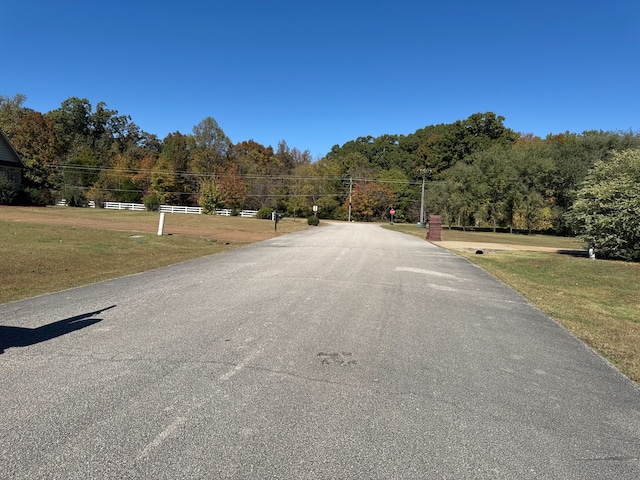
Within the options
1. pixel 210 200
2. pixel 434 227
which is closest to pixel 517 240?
pixel 434 227

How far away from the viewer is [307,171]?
83062 mm

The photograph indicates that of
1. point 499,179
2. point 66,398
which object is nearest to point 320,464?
point 66,398

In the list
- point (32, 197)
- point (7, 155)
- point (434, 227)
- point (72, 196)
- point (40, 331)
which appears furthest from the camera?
point (72, 196)

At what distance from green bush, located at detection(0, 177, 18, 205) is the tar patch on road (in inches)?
1909

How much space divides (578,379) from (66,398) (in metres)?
4.86

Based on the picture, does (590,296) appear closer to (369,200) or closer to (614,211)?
(614,211)

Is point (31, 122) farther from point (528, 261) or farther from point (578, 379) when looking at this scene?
point (578, 379)

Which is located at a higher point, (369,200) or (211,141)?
(211,141)

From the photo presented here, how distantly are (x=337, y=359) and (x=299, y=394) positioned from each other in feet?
3.25

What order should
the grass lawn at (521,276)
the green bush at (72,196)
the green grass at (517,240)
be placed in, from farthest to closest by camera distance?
the green bush at (72,196) < the green grass at (517,240) < the grass lawn at (521,276)

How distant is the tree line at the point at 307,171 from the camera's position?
50500 millimetres

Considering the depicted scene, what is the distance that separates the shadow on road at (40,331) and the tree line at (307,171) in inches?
1947

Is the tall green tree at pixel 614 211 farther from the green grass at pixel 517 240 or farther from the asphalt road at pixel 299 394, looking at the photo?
the asphalt road at pixel 299 394

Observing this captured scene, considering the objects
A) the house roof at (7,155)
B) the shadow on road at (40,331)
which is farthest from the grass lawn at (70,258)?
the house roof at (7,155)
